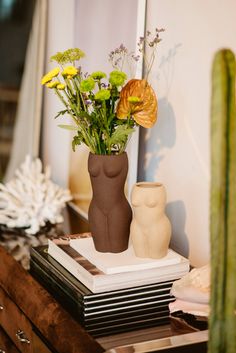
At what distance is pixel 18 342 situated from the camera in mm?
1438

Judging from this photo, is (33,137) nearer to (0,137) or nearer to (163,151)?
(0,137)

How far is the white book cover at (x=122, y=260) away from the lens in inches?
50.4

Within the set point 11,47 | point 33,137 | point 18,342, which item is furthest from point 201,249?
point 11,47

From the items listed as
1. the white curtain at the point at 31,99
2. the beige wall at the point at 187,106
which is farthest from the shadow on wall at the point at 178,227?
the white curtain at the point at 31,99

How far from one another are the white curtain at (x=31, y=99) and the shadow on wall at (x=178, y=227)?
3.66ft

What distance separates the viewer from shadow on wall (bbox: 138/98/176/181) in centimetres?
159

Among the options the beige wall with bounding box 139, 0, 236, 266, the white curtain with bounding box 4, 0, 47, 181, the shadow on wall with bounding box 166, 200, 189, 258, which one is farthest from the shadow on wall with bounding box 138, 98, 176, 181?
the white curtain with bounding box 4, 0, 47, 181

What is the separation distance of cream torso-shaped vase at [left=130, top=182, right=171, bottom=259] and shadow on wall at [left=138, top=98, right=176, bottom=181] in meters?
0.30

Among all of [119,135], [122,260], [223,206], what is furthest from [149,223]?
[223,206]

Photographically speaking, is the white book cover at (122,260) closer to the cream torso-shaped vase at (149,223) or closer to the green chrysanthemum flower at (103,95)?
the cream torso-shaped vase at (149,223)

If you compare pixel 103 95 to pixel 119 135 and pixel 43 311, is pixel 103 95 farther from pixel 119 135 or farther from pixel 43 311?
pixel 43 311

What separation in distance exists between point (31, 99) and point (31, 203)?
72cm

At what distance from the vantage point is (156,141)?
5.48 feet

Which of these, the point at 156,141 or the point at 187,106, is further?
the point at 156,141
